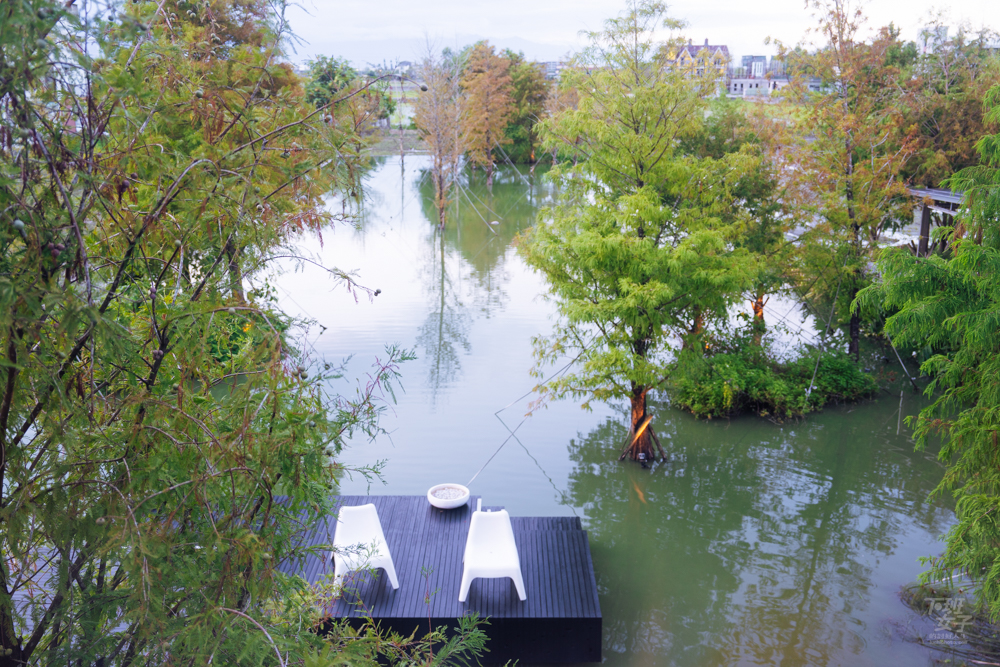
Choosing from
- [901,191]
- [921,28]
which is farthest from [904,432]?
[921,28]

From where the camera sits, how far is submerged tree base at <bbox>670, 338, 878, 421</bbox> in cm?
1170

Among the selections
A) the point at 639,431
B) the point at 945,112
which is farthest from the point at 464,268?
the point at 945,112

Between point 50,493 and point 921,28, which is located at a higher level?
point 921,28

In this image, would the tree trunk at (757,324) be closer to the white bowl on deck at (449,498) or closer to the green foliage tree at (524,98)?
the white bowl on deck at (449,498)

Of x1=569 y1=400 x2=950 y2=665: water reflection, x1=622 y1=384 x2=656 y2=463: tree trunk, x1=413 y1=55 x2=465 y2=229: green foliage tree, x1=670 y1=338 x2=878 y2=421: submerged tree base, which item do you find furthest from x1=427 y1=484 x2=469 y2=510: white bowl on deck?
x1=413 y1=55 x2=465 y2=229: green foliage tree

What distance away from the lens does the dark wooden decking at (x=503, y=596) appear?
605cm

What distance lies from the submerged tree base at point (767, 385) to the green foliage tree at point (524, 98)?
26.7 metres

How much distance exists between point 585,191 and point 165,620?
26.5 feet

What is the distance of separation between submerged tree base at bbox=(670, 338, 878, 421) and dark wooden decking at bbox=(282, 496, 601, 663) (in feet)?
16.7

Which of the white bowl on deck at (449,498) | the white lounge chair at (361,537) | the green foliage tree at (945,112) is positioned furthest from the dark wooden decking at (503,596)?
the green foliage tree at (945,112)

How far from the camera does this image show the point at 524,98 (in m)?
38.9

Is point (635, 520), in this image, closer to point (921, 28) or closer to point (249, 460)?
point (249, 460)

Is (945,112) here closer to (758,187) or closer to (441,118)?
(758,187)

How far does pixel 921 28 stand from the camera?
15.0m
